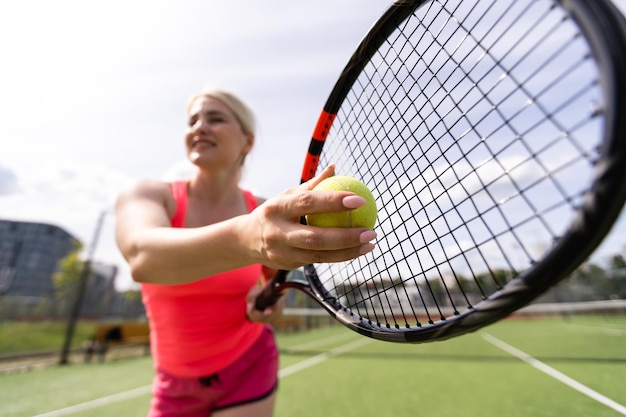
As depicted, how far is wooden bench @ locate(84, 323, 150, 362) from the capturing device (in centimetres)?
712

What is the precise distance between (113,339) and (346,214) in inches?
402

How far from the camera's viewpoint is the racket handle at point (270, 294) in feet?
4.97

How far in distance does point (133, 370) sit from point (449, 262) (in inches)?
253

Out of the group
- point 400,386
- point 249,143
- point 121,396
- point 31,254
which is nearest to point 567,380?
point 400,386

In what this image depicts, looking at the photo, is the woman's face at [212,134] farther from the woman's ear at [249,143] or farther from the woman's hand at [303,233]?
the woman's hand at [303,233]

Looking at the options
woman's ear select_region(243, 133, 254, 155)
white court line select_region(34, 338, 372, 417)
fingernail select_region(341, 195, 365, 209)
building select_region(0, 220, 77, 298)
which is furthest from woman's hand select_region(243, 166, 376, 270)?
building select_region(0, 220, 77, 298)

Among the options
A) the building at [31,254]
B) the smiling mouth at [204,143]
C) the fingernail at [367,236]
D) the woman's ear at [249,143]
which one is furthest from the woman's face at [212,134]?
the building at [31,254]

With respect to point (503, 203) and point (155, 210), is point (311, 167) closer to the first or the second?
point (155, 210)

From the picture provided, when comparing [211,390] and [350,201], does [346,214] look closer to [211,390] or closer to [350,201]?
[350,201]

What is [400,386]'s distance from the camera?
165 inches

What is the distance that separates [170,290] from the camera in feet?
4.76

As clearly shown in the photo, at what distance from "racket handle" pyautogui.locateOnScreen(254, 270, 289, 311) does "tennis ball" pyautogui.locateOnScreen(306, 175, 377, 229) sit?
28.5 inches

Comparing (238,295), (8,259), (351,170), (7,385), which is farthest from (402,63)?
(8,259)

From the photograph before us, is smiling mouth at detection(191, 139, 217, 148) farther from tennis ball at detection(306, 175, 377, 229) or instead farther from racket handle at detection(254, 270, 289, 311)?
tennis ball at detection(306, 175, 377, 229)
